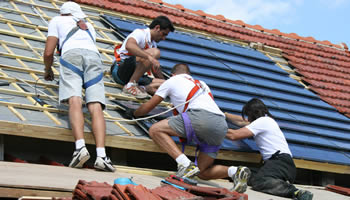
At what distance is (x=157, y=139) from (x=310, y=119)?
125 inches

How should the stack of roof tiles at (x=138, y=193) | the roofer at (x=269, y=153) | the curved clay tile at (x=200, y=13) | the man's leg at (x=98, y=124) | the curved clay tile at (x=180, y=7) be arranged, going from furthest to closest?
the curved clay tile at (x=200, y=13), the curved clay tile at (x=180, y=7), the roofer at (x=269, y=153), the man's leg at (x=98, y=124), the stack of roof tiles at (x=138, y=193)

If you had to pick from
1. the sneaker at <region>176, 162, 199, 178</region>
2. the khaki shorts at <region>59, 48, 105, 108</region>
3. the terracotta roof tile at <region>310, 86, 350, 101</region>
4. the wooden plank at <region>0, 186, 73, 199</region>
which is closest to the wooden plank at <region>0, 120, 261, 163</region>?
the khaki shorts at <region>59, 48, 105, 108</region>

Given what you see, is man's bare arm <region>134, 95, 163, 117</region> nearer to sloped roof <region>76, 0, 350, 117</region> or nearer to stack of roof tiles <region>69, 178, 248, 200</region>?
stack of roof tiles <region>69, 178, 248, 200</region>

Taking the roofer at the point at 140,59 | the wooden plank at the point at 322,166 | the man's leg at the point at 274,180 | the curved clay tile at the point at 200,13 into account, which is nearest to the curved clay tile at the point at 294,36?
the curved clay tile at the point at 200,13

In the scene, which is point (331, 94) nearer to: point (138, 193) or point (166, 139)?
point (166, 139)

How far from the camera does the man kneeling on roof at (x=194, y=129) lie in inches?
168

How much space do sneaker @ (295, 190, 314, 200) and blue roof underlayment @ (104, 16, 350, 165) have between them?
102cm

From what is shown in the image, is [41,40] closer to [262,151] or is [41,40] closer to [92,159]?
[92,159]

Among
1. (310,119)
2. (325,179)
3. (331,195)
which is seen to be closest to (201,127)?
(331,195)

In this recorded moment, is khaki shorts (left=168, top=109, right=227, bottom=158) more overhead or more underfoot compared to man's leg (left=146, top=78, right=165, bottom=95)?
more underfoot

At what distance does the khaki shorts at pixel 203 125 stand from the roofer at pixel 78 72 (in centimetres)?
70

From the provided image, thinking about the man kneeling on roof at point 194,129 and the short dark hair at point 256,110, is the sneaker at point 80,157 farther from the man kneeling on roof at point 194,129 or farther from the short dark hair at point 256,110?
the short dark hair at point 256,110

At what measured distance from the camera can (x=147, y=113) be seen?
5125 millimetres

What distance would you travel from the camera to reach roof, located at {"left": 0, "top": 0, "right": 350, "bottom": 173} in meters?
4.64
